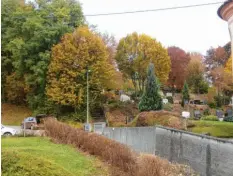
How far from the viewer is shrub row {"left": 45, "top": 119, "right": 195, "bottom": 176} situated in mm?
9148

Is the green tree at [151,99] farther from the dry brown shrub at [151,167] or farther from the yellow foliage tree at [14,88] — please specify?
the dry brown shrub at [151,167]

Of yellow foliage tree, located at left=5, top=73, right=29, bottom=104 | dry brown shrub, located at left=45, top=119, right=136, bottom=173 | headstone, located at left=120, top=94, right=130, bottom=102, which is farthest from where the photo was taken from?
headstone, located at left=120, top=94, right=130, bottom=102

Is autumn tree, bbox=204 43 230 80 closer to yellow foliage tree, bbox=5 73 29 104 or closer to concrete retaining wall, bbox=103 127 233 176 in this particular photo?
yellow foliage tree, bbox=5 73 29 104

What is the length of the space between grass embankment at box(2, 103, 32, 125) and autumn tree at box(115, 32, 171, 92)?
12862 millimetres

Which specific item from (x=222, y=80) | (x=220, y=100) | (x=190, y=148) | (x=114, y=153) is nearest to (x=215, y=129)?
(x=190, y=148)

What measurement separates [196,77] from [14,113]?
79.9ft

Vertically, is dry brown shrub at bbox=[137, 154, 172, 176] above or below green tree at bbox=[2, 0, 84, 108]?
below

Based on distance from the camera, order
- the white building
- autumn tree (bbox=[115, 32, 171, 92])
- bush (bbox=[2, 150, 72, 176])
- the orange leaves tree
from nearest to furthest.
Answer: bush (bbox=[2, 150, 72, 176]) < the white building < the orange leaves tree < autumn tree (bbox=[115, 32, 171, 92])

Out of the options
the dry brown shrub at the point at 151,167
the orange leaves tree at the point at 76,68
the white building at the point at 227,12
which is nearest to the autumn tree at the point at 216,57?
the orange leaves tree at the point at 76,68

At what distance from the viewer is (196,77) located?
51469 millimetres

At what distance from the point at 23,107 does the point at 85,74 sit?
1206cm

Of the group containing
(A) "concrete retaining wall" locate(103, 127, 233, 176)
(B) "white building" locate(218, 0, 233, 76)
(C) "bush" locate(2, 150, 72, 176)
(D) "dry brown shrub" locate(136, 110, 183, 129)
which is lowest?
(A) "concrete retaining wall" locate(103, 127, 233, 176)

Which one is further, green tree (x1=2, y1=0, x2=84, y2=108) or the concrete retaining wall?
green tree (x1=2, y1=0, x2=84, y2=108)

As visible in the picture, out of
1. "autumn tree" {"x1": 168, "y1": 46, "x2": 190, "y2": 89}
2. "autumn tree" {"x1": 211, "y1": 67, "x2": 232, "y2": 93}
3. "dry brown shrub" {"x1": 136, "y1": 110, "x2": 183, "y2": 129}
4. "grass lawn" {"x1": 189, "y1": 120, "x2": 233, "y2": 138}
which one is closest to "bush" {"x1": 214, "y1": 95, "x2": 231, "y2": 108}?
"autumn tree" {"x1": 211, "y1": 67, "x2": 232, "y2": 93}
